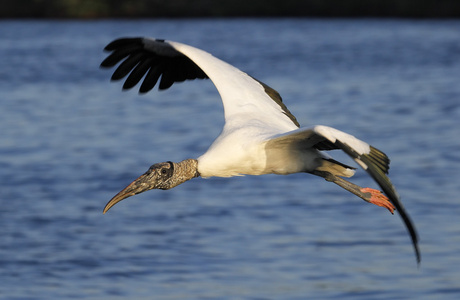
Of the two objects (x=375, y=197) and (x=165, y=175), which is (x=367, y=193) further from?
(x=165, y=175)

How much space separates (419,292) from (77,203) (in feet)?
20.3

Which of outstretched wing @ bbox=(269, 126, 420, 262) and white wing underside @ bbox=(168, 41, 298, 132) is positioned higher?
white wing underside @ bbox=(168, 41, 298, 132)

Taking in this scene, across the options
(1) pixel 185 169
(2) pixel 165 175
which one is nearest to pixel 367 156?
(1) pixel 185 169

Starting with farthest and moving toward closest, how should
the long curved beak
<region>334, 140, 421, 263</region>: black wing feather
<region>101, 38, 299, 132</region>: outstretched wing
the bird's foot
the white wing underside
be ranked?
1. <region>101, 38, 299, 132</region>: outstretched wing
2. the white wing underside
3. the bird's foot
4. the long curved beak
5. <region>334, 140, 421, 263</region>: black wing feather

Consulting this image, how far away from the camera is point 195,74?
920 centimetres

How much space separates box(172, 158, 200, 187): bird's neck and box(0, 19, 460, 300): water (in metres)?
2.79

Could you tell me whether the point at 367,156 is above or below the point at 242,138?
below

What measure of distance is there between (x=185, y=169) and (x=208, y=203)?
22.7 feet

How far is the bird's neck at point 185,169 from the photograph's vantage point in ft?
25.2

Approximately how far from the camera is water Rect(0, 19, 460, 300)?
10.9m

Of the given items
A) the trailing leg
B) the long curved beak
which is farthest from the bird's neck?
the trailing leg

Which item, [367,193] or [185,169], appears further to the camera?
Answer: [367,193]

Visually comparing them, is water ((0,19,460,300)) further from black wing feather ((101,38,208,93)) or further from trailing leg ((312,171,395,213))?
trailing leg ((312,171,395,213))

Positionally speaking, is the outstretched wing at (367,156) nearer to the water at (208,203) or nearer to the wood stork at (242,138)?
the wood stork at (242,138)
